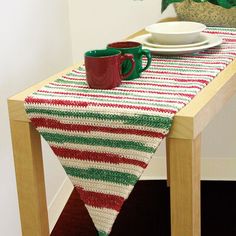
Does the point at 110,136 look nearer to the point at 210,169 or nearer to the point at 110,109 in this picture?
the point at 110,109

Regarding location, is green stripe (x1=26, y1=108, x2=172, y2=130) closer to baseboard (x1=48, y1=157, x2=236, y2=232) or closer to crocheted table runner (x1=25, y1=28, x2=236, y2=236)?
crocheted table runner (x1=25, y1=28, x2=236, y2=236)

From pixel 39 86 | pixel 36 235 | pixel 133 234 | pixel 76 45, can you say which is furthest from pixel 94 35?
pixel 36 235

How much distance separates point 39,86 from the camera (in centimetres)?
113

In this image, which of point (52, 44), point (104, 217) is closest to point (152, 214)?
point (52, 44)

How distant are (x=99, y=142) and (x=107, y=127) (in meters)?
0.04

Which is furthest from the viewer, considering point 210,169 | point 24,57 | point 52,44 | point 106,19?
point 210,169

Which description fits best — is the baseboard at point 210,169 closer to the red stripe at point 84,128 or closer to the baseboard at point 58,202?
the baseboard at point 58,202

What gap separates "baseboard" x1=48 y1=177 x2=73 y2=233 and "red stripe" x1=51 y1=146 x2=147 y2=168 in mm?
739

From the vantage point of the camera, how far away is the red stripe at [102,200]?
1.03m

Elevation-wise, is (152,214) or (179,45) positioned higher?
(179,45)

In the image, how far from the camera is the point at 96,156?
102 centimetres

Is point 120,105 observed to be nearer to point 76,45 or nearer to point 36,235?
point 36,235

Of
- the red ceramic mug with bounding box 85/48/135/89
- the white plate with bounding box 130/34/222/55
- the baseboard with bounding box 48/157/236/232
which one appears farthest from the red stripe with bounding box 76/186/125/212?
the baseboard with bounding box 48/157/236/232

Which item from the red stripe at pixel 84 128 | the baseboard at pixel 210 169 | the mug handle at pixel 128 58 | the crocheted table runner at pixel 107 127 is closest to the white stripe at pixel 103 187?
the crocheted table runner at pixel 107 127
